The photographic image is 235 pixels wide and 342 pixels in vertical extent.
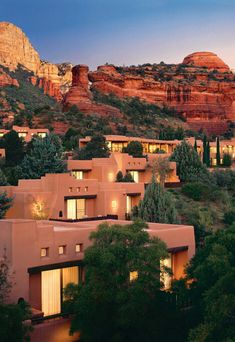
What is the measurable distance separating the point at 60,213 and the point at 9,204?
11.9ft

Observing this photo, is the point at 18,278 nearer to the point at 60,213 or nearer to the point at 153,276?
the point at 153,276

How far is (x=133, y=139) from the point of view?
68.8 meters

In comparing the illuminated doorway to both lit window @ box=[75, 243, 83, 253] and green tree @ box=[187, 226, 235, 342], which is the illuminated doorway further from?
green tree @ box=[187, 226, 235, 342]

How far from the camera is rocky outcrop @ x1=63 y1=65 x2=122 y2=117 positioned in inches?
3755

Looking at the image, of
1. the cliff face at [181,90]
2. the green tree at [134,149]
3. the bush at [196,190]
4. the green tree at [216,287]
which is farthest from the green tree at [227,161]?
the green tree at [216,287]

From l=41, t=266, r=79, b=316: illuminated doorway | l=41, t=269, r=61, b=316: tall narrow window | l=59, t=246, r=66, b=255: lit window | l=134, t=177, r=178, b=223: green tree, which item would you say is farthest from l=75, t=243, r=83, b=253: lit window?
l=134, t=177, r=178, b=223: green tree

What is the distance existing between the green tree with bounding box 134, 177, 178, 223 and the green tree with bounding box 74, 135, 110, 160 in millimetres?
18281

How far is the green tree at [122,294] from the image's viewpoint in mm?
20438

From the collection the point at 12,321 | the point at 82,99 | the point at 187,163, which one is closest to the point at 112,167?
the point at 187,163

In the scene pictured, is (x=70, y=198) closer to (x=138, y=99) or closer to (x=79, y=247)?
(x=79, y=247)

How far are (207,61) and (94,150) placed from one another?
328ft

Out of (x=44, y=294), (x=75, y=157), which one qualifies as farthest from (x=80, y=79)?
(x=44, y=294)

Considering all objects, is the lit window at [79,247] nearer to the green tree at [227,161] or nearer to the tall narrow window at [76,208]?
the tall narrow window at [76,208]

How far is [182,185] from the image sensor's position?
178ft
